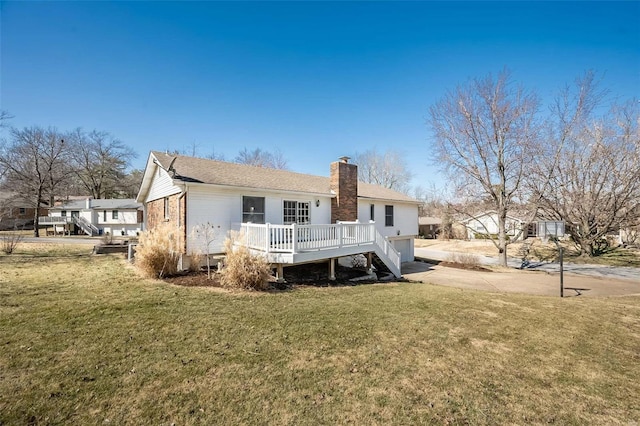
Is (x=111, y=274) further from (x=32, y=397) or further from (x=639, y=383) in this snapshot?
(x=639, y=383)

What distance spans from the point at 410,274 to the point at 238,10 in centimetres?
1460

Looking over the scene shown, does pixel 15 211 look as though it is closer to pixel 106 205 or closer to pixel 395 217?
pixel 106 205

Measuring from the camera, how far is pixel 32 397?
3.03m

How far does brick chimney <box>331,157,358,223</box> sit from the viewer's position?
14523 mm

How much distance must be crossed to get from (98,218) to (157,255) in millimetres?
34748

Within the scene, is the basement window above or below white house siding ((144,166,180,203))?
below

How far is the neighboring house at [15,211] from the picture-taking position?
107ft

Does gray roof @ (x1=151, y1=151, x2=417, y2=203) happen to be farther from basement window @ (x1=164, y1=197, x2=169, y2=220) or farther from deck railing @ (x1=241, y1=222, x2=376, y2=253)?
deck railing @ (x1=241, y1=222, x2=376, y2=253)

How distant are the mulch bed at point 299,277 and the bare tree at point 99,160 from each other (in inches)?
1724

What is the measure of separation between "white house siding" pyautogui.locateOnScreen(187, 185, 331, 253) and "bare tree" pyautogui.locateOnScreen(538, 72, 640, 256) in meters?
17.0

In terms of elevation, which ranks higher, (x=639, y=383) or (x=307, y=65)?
(x=307, y=65)

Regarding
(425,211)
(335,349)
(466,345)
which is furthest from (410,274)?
(425,211)

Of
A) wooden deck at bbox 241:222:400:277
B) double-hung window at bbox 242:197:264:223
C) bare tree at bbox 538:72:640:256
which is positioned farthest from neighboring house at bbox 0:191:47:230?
bare tree at bbox 538:72:640:256

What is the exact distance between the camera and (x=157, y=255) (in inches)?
359
